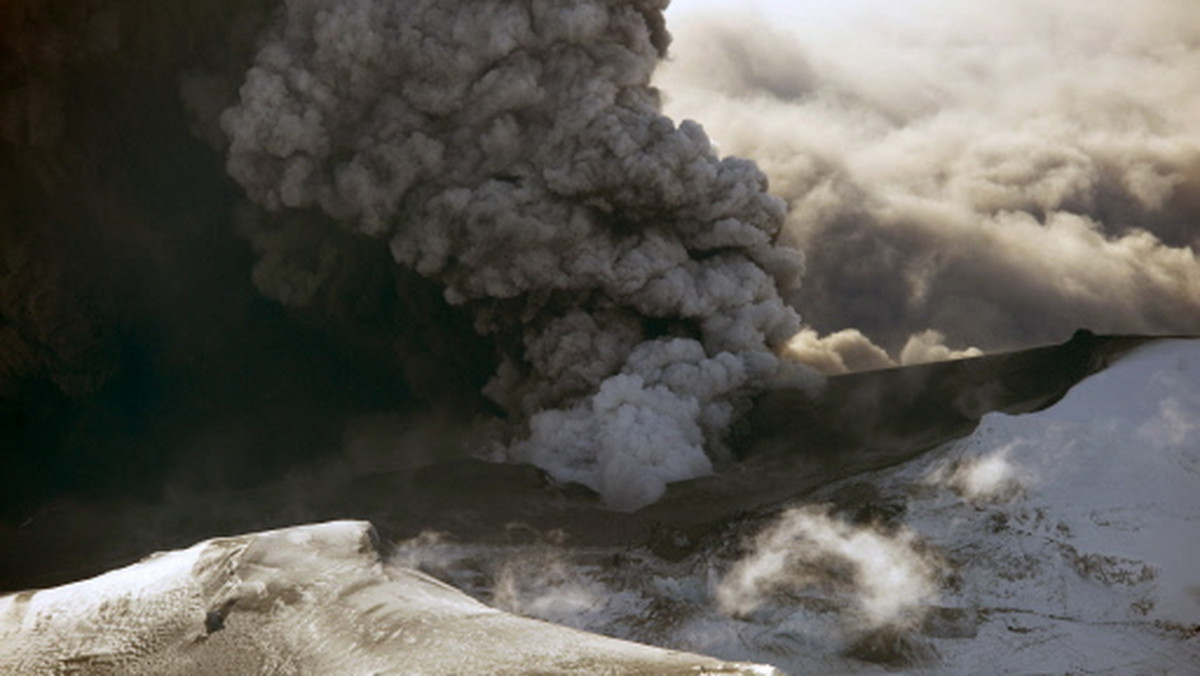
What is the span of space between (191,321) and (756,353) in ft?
54.4

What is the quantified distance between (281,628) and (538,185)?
21.8m

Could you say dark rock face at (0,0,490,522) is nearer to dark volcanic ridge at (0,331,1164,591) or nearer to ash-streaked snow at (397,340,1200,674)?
dark volcanic ridge at (0,331,1164,591)

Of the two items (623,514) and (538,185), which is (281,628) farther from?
(538,185)

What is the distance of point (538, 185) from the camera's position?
89.6 ft

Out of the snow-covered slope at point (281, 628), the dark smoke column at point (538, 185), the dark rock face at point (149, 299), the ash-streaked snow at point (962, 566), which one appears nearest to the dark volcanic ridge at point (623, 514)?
the ash-streaked snow at point (962, 566)

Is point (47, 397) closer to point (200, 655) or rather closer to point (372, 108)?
point (372, 108)

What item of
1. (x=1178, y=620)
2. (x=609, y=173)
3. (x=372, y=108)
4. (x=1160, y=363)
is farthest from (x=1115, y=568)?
(x=372, y=108)

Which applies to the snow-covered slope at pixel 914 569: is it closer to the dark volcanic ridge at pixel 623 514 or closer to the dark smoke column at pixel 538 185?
the dark volcanic ridge at pixel 623 514

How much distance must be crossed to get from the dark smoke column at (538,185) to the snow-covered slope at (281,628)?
61.3ft

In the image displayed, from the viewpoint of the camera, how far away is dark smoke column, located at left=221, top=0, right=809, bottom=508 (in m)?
26.6

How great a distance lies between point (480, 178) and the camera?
91.2 ft

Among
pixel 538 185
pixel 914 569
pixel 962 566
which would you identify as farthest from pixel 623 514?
pixel 538 185

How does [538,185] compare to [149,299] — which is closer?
[538,185]

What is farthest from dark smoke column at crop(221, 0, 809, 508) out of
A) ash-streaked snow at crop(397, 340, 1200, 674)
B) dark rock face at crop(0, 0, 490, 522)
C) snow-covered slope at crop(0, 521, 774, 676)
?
snow-covered slope at crop(0, 521, 774, 676)
